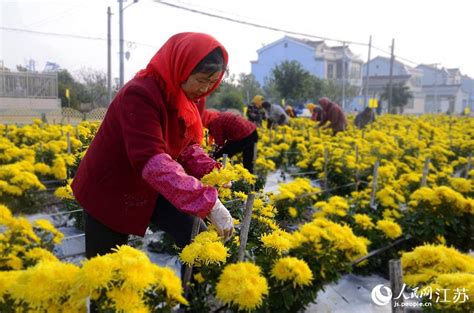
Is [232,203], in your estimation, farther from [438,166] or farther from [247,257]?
[438,166]

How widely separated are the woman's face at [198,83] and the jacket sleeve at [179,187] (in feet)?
1.14

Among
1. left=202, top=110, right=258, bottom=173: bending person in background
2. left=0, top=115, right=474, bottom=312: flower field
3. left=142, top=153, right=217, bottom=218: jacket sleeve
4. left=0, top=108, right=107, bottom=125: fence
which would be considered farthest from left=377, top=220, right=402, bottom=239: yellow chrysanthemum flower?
left=0, top=108, right=107, bottom=125: fence

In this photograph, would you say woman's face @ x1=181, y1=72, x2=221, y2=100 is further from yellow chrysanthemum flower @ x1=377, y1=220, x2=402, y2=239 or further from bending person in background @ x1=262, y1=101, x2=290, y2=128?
bending person in background @ x1=262, y1=101, x2=290, y2=128

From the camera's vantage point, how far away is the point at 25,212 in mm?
4828

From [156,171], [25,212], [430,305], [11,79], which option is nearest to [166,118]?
[156,171]

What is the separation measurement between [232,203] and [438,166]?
6851 millimetres

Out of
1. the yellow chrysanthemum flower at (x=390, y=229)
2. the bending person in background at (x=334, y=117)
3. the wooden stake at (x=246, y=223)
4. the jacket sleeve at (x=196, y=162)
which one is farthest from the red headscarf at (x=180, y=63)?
the bending person in background at (x=334, y=117)

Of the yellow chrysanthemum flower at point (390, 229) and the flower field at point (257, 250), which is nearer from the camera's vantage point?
the flower field at point (257, 250)

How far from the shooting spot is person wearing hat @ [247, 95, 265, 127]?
38.1 feet

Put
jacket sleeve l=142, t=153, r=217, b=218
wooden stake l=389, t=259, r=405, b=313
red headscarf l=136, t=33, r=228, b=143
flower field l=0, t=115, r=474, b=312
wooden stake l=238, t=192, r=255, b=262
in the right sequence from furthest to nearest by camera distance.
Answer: wooden stake l=238, t=192, r=255, b=262, wooden stake l=389, t=259, r=405, b=313, red headscarf l=136, t=33, r=228, b=143, jacket sleeve l=142, t=153, r=217, b=218, flower field l=0, t=115, r=474, b=312

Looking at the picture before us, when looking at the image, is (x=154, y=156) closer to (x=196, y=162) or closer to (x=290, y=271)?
(x=196, y=162)

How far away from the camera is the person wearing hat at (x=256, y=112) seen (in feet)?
38.1

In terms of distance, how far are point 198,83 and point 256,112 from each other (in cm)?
1005

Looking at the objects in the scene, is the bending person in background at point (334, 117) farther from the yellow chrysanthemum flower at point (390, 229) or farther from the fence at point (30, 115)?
the yellow chrysanthemum flower at point (390, 229)
